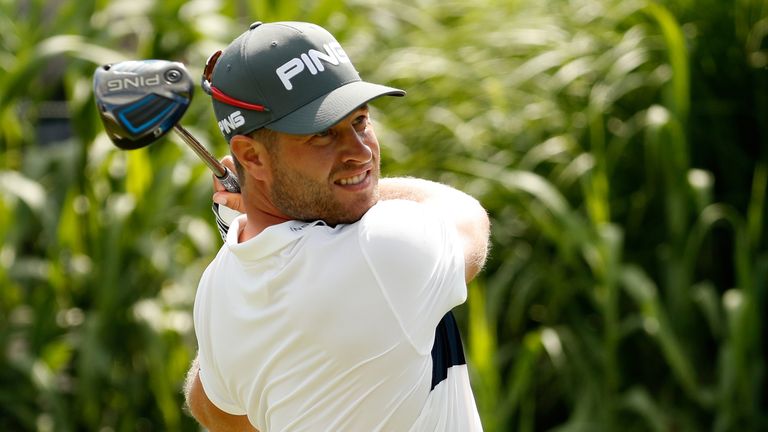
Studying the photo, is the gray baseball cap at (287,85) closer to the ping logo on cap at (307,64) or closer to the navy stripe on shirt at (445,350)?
the ping logo on cap at (307,64)

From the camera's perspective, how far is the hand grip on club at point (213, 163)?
259cm

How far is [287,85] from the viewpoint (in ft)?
7.60

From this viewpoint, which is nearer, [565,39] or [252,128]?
[252,128]

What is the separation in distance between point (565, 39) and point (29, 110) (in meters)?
2.30

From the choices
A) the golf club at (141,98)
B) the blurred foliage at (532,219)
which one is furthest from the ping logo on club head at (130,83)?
the blurred foliage at (532,219)

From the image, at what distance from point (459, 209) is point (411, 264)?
1.17 ft

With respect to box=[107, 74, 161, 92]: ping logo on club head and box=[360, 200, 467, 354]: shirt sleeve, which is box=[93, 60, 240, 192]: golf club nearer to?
box=[107, 74, 161, 92]: ping logo on club head

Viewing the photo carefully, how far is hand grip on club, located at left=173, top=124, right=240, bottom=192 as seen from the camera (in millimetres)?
2590

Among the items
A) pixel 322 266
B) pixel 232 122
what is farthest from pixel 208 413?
pixel 232 122

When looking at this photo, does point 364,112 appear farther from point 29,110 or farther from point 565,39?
point 29,110

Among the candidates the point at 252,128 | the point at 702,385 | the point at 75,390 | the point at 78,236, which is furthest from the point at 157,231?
the point at 252,128

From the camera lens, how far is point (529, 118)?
200 inches

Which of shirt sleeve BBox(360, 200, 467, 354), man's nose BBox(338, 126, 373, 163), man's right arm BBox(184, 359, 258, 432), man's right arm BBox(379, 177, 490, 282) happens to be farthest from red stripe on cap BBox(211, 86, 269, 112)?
man's right arm BBox(184, 359, 258, 432)

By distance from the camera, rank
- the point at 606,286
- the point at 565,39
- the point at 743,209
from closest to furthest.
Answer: the point at 606,286 < the point at 743,209 < the point at 565,39
